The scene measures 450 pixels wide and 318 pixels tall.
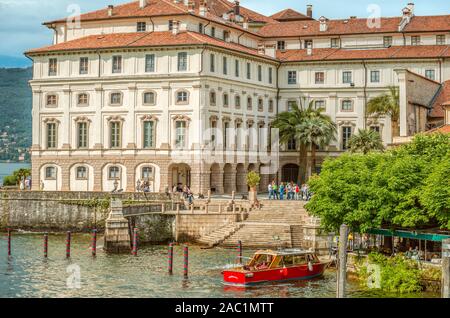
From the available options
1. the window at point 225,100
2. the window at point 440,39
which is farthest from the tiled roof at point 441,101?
the window at point 225,100

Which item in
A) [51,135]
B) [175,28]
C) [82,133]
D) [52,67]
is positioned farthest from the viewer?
[51,135]

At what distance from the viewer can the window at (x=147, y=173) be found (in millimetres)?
88625

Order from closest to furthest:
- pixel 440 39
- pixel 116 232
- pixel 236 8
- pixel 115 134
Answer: pixel 116 232
pixel 115 134
pixel 440 39
pixel 236 8

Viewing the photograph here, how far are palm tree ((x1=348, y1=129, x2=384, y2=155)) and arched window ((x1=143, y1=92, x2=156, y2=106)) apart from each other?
18.7 m

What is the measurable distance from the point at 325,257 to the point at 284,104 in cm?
3969

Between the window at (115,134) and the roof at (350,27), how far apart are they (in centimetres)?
2371

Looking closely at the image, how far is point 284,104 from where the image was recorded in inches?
3994

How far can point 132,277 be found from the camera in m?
57.1

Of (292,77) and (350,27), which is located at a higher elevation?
(350,27)

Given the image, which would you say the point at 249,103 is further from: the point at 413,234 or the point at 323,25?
the point at 413,234

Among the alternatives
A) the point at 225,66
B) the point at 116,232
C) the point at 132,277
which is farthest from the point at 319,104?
the point at 132,277

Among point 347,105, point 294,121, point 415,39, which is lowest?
point 294,121

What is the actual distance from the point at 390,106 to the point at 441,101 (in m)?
4.93
